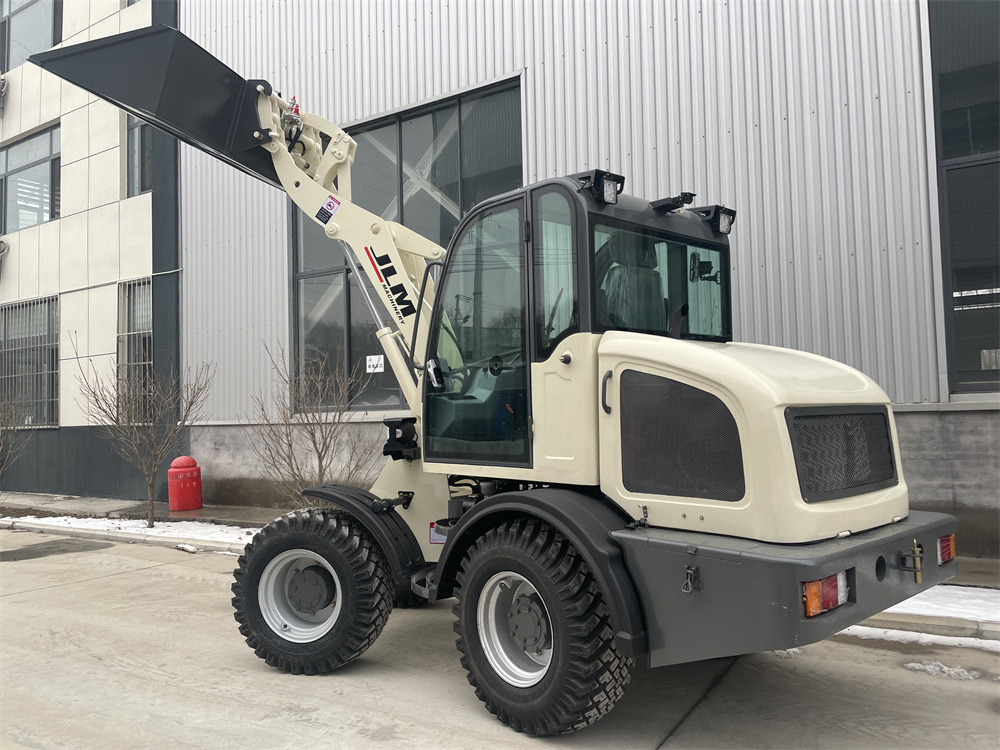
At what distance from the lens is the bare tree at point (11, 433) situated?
15.7 m

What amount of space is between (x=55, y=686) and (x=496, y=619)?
3000mm

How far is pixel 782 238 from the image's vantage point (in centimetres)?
863

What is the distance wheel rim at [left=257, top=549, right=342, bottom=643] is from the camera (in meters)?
5.05

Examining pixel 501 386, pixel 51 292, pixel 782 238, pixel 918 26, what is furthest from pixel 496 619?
pixel 51 292

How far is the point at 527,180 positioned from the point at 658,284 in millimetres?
6624

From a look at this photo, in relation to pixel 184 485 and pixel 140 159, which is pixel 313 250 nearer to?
pixel 184 485

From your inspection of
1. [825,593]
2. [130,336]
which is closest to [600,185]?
[825,593]

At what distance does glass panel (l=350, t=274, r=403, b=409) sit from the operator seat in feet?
25.8

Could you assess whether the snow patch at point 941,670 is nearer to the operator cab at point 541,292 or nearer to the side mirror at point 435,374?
the operator cab at point 541,292

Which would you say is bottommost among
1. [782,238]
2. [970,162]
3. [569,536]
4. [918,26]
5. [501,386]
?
[569,536]

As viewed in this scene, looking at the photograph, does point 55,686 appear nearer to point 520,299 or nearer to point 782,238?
point 520,299

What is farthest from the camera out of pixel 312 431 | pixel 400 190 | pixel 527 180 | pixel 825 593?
pixel 400 190

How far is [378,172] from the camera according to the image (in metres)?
12.6

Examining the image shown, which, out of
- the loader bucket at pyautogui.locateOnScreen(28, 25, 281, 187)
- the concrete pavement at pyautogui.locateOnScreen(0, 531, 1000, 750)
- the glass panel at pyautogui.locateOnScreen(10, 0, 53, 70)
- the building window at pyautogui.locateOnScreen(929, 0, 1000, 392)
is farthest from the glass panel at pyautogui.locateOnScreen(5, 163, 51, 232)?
the building window at pyautogui.locateOnScreen(929, 0, 1000, 392)
